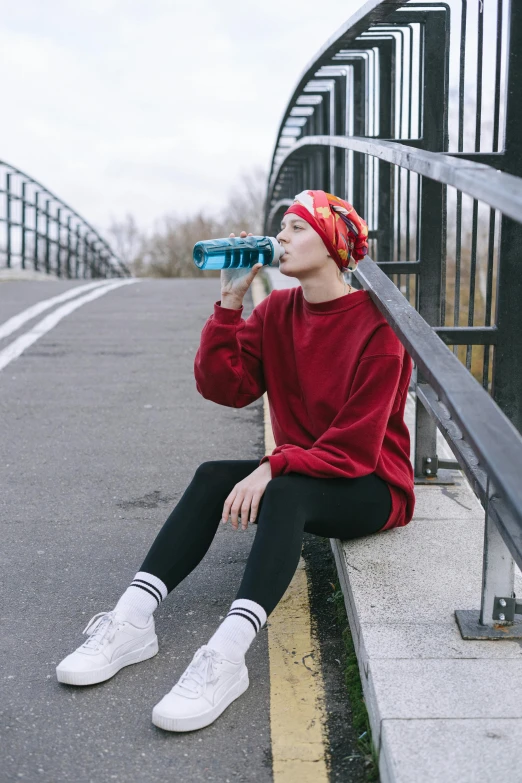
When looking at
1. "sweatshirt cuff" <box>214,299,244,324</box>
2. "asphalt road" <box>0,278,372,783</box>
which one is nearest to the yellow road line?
"asphalt road" <box>0,278,372,783</box>

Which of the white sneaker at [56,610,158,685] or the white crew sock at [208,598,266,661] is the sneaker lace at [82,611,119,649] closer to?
the white sneaker at [56,610,158,685]

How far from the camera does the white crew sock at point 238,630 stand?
8.18ft

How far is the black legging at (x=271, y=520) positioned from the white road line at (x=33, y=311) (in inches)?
199

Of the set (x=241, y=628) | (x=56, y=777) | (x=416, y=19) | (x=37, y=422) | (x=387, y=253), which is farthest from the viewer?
(x=37, y=422)

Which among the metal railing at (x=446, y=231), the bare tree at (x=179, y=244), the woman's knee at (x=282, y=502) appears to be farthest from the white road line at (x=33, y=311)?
the bare tree at (x=179, y=244)

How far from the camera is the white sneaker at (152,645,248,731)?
2.34 metres

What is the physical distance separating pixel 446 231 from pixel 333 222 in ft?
3.50

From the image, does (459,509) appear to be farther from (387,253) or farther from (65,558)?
(387,253)

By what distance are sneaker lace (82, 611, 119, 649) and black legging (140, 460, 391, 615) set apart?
20 centimetres

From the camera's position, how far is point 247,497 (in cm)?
277

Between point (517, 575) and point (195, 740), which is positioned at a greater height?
point (517, 575)

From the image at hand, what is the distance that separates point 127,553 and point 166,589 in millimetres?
660

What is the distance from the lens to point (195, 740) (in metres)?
2.33

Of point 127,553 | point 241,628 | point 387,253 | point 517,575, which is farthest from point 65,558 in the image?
point 387,253
